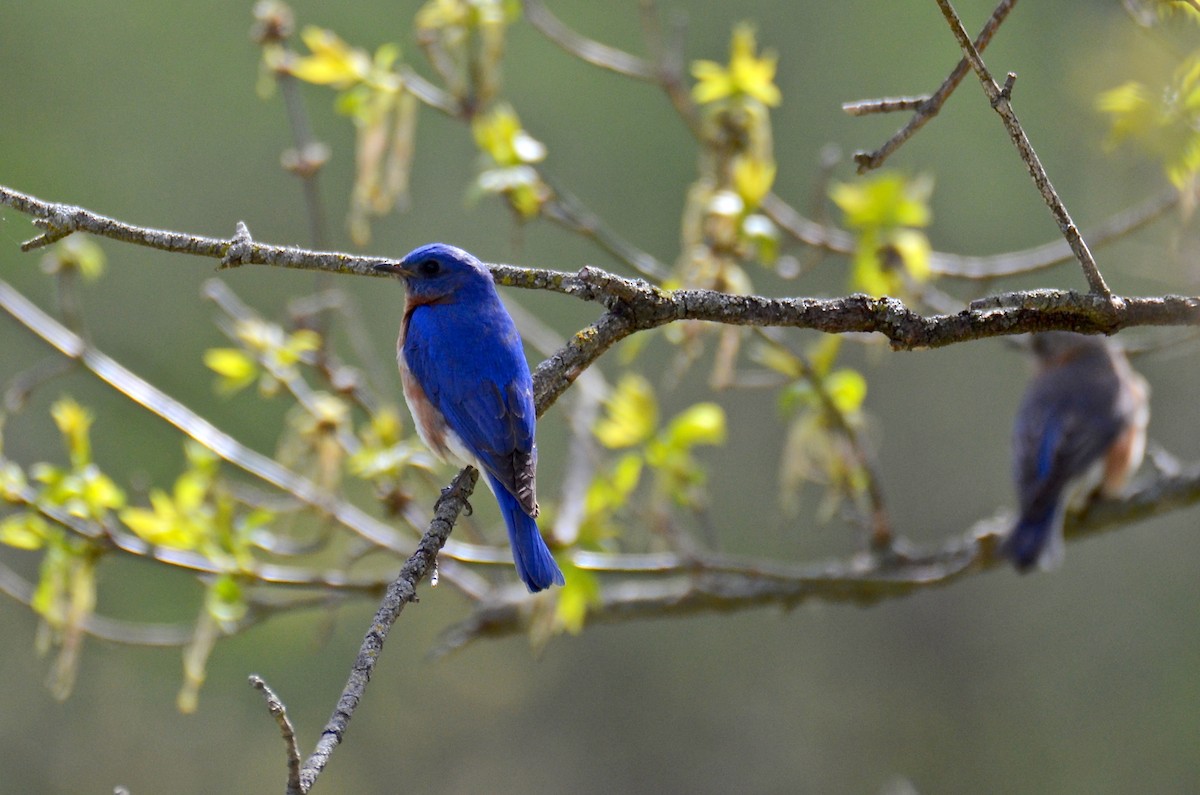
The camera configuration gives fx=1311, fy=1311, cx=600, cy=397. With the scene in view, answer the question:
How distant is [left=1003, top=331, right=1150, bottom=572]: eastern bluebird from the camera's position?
5199mm

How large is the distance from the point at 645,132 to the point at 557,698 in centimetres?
445

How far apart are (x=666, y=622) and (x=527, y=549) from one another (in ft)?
22.7

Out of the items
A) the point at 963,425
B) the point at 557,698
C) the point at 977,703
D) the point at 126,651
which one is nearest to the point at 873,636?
the point at 977,703

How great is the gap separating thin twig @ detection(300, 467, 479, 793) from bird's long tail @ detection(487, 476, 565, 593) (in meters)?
0.51

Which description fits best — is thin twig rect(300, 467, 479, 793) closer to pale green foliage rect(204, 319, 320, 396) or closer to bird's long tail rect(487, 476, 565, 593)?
bird's long tail rect(487, 476, 565, 593)

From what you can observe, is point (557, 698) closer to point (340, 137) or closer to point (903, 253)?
point (340, 137)

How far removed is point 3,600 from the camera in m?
8.94

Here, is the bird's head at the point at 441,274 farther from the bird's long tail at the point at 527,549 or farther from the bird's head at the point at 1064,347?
the bird's head at the point at 1064,347

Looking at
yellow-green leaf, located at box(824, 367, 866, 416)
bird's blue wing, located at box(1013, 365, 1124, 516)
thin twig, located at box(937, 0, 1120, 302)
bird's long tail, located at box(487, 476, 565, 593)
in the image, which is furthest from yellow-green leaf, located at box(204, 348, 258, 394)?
bird's blue wing, located at box(1013, 365, 1124, 516)

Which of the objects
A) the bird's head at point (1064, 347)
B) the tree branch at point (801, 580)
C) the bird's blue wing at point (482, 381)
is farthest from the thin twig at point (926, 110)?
the bird's head at point (1064, 347)

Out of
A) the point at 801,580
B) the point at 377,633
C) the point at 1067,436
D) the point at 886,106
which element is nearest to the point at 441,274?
the point at 801,580

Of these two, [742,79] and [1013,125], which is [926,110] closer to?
[1013,125]

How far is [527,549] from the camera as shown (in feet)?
11.1

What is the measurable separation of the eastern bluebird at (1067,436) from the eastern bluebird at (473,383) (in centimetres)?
222
